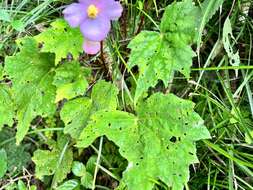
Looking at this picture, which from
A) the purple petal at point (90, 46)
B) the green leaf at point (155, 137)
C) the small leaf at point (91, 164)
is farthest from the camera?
the small leaf at point (91, 164)

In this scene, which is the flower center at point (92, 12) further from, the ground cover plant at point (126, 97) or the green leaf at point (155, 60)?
the green leaf at point (155, 60)

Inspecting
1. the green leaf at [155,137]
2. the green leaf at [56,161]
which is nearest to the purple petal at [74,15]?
the green leaf at [155,137]

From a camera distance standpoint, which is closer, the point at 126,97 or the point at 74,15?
the point at 74,15

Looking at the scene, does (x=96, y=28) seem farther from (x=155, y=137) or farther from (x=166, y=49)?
(x=155, y=137)

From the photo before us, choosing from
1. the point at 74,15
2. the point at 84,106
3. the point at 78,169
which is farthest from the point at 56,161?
the point at 74,15

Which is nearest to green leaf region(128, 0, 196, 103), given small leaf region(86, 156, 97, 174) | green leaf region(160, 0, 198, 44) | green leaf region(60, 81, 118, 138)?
green leaf region(160, 0, 198, 44)

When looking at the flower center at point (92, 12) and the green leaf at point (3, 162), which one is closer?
the flower center at point (92, 12)
